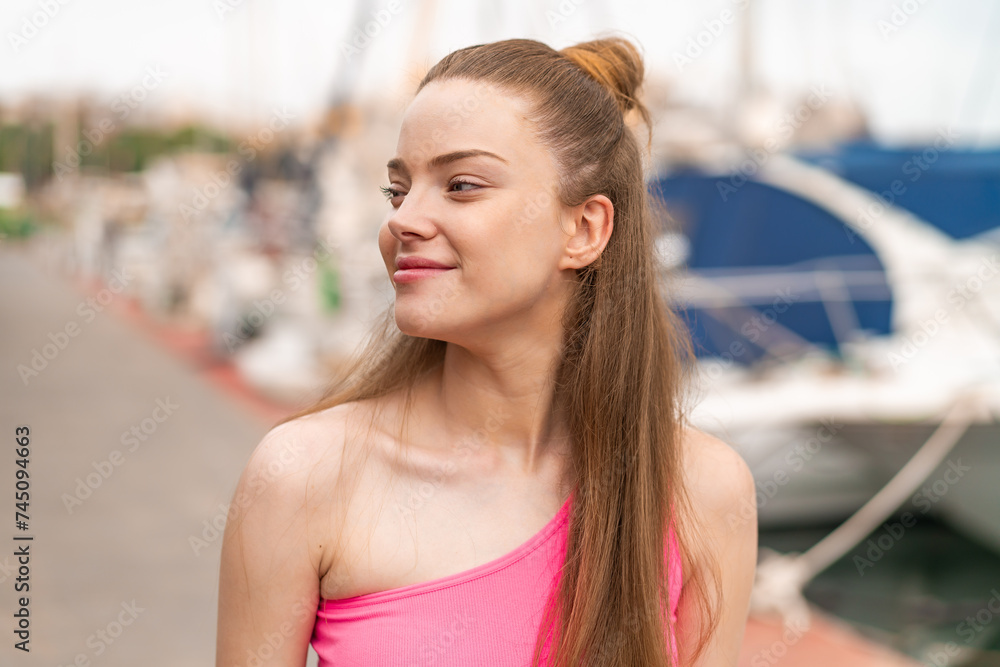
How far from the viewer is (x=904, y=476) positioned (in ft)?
18.3

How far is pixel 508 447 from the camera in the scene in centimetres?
165

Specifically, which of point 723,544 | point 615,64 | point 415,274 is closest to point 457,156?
point 415,274

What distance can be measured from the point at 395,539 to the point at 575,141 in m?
0.76

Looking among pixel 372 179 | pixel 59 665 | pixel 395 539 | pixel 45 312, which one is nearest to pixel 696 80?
pixel 372 179

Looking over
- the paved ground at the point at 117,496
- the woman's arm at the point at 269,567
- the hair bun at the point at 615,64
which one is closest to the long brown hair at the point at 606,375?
the hair bun at the point at 615,64

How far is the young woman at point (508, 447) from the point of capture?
1.43m

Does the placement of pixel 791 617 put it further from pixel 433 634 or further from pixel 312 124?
pixel 312 124

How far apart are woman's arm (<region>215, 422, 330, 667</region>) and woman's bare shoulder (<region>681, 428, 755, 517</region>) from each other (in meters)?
0.72

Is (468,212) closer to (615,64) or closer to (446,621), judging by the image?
(615,64)

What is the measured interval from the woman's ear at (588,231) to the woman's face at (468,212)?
0.08m

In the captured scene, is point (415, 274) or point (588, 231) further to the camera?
→ point (588, 231)

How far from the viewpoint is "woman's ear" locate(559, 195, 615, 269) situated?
160 cm

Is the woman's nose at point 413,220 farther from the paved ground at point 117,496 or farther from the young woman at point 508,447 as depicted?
the paved ground at point 117,496

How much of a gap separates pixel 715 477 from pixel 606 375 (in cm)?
29
